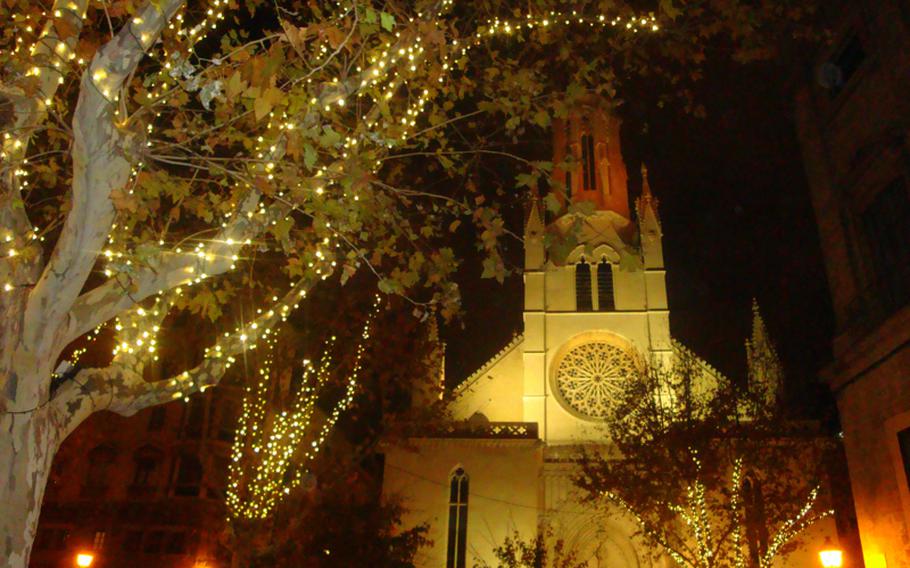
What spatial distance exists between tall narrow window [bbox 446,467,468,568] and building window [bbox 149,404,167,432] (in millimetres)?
11549

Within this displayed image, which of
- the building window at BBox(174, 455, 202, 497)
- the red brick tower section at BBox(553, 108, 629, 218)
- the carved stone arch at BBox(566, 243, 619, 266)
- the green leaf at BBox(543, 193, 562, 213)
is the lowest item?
the green leaf at BBox(543, 193, 562, 213)

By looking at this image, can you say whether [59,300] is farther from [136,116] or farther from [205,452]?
[205,452]

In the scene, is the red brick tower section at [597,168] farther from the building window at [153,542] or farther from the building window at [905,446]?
the building window at [905,446]

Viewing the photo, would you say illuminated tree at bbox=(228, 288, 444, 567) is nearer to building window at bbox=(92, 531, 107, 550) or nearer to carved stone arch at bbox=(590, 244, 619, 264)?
building window at bbox=(92, 531, 107, 550)

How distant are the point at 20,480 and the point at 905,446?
10.6 meters

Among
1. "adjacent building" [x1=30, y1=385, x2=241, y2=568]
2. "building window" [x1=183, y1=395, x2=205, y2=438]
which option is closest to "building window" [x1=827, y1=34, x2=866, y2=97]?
"adjacent building" [x1=30, y1=385, x2=241, y2=568]

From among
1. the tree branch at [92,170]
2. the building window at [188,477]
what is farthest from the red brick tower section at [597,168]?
the tree branch at [92,170]

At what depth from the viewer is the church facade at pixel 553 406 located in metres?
25.9

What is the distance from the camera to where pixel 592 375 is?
97.8ft

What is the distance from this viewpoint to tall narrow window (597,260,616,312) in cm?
3123

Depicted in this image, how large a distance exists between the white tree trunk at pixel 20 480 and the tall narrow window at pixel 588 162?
32234 millimetres

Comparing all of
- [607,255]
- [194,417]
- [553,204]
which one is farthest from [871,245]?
[194,417]

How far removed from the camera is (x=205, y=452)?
15.7 metres

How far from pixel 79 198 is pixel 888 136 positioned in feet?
36.3
